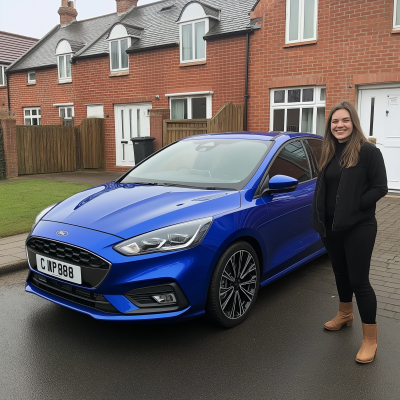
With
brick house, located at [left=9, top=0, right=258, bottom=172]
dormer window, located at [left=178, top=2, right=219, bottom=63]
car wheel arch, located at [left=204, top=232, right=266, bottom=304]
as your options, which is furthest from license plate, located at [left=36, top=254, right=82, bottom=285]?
dormer window, located at [left=178, top=2, right=219, bottom=63]

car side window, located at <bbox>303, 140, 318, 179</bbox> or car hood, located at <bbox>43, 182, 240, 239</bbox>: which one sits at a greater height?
car side window, located at <bbox>303, 140, 318, 179</bbox>

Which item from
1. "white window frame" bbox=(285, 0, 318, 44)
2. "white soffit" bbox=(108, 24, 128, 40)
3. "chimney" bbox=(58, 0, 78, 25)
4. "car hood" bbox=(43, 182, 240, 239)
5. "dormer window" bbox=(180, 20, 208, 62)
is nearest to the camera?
"car hood" bbox=(43, 182, 240, 239)

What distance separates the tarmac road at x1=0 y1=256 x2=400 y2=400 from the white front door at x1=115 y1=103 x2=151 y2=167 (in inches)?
499

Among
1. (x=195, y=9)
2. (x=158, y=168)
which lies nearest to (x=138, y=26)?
(x=195, y=9)

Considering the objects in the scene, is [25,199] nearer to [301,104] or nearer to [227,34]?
[301,104]

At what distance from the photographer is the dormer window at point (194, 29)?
14.2m

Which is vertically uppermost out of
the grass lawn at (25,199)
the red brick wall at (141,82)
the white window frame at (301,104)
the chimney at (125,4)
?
the chimney at (125,4)

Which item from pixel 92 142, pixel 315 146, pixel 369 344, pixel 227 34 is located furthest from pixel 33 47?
pixel 369 344

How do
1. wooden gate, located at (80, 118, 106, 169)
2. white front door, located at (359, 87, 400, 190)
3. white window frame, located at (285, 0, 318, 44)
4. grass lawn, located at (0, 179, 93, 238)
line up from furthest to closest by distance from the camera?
wooden gate, located at (80, 118, 106, 169) < white window frame, located at (285, 0, 318, 44) < white front door, located at (359, 87, 400, 190) < grass lawn, located at (0, 179, 93, 238)

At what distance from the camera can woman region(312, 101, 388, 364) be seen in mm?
3074

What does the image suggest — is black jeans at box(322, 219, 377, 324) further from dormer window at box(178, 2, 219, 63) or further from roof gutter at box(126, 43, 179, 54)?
roof gutter at box(126, 43, 179, 54)

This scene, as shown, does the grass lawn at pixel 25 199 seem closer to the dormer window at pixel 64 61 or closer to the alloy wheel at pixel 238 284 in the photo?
the alloy wheel at pixel 238 284

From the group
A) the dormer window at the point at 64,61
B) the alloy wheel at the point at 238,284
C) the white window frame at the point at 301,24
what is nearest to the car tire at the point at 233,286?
the alloy wheel at the point at 238,284

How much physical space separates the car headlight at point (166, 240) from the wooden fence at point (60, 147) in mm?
13356
